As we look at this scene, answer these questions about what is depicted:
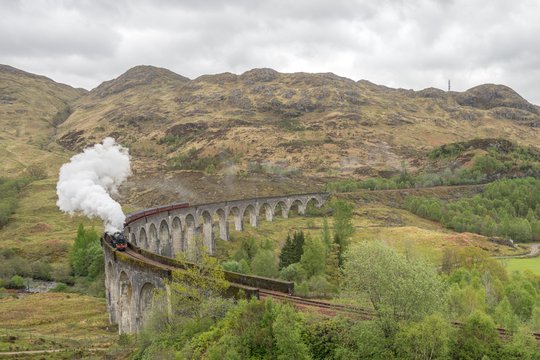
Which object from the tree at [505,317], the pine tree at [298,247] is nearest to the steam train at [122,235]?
the pine tree at [298,247]

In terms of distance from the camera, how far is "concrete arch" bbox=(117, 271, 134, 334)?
136 feet

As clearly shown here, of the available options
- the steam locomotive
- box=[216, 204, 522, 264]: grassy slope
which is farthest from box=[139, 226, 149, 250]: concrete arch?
box=[216, 204, 522, 264]: grassy slope

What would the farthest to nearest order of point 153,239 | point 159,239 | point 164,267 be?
1. point 159,239
2. point 153,239
3. point 164,267

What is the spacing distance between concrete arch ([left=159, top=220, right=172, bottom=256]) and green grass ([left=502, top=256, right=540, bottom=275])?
5168 centimetres

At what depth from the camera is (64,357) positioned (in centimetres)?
3381

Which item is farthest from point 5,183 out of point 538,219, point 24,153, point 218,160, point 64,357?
point 538,219

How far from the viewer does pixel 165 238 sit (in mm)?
72625

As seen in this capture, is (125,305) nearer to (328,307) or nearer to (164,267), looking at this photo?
(164,267)

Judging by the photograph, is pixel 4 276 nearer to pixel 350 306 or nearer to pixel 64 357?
pixel 64 357

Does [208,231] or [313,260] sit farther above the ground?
[208,231]

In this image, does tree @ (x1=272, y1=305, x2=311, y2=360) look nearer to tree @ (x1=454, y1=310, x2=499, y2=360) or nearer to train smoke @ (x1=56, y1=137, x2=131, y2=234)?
tree @ (x1=454, y1=310, x2=499, y2=360)

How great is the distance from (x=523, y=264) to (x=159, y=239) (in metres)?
56.8

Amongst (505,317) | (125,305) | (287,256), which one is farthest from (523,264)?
(125,305)

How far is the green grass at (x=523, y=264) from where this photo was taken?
65300 mm
